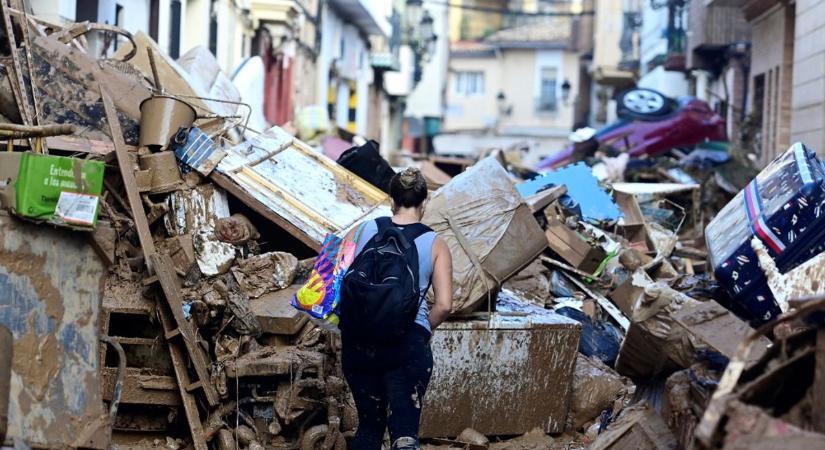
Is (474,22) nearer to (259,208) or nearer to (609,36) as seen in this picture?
(609,36)

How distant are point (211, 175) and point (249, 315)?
123 centimetres

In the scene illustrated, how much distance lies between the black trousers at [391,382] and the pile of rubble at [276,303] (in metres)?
0.38

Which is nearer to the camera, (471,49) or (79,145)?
(79,145)

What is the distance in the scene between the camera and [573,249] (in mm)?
9047

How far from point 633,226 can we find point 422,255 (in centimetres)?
565

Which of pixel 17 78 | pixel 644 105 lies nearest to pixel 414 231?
pixel 17 78

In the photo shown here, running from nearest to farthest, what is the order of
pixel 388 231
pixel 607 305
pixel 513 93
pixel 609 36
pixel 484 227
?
pixel 388 231 < pixel 484 227 < pixel 607 305 < pixel 609 36 < pixel 513 93

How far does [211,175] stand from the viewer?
7434 mm

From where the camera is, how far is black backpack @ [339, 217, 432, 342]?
495 cm

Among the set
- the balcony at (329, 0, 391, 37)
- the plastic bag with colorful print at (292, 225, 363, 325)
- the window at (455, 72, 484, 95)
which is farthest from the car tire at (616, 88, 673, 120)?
the window at (455, 72, 484, 95)

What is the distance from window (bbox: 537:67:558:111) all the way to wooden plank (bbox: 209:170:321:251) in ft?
163

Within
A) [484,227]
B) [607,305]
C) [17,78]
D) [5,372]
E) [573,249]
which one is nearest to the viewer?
[5,372]

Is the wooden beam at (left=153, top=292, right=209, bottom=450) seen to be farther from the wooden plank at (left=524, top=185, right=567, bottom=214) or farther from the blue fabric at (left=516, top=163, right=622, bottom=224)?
the blue fabric at (left=516, top=163, right=622, bottom=224)

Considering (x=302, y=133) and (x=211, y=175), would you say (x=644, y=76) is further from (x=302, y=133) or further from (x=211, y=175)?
(x=211, y=175)
